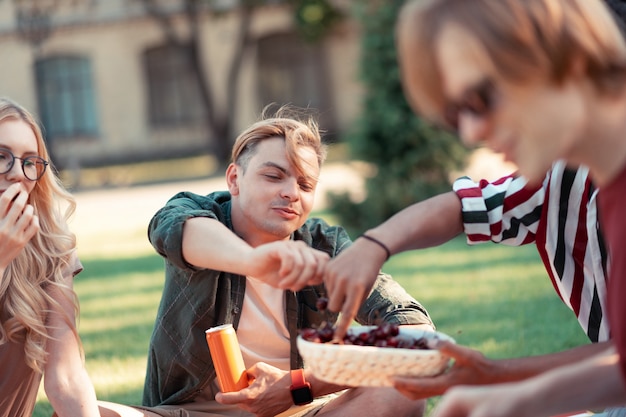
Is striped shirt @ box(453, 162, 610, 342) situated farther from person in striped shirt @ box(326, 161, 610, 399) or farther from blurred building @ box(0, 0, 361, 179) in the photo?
blurred building @ box(0, 0, 361, 179)

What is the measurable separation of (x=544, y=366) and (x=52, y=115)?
29.0 metres

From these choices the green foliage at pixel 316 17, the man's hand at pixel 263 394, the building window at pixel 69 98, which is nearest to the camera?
the man's hand at pixel 263 394

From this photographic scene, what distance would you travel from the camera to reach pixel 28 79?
29.3 metres

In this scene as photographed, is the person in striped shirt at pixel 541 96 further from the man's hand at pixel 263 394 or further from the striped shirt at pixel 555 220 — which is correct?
the man's hand at pixel 263 394

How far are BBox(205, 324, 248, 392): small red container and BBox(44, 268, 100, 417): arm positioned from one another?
49 cm

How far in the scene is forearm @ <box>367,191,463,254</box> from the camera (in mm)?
Answer: 2385

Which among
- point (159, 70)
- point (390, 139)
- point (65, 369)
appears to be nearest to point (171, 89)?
point (159, 70)

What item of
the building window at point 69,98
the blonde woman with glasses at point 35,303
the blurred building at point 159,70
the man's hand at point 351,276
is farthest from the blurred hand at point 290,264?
the building window at point 69,98

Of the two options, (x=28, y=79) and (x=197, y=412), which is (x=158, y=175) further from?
(x=197, y=412)

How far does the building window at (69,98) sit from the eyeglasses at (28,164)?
27104 mm

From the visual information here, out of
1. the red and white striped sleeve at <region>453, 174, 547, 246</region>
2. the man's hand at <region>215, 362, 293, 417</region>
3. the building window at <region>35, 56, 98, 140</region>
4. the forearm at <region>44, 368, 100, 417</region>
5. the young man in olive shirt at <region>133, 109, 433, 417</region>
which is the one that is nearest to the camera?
the red and white striped sleeve at <region>453, 174, 547, 246</region>

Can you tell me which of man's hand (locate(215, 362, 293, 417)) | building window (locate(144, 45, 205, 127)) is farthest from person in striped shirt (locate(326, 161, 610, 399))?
building window (locate(144, 45, 205, 127))

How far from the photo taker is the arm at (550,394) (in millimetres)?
1672

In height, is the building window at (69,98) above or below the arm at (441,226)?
below
